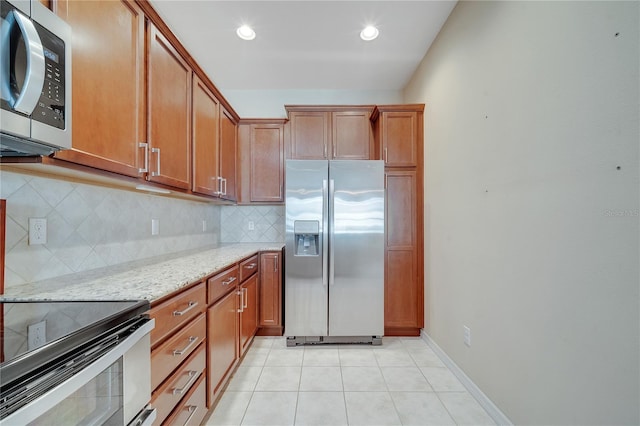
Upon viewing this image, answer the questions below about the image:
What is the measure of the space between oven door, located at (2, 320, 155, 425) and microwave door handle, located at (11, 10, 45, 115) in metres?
0.74

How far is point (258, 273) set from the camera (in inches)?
104

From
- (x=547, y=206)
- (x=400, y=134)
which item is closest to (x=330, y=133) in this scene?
(x=400, y=134)

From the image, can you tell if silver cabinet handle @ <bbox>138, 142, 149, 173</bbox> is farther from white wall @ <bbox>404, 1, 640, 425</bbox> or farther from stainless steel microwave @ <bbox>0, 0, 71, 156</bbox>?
white wall @ <bbox>404, 1, 640, 425</bbox>

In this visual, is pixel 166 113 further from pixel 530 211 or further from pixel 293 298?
pixel 530 211

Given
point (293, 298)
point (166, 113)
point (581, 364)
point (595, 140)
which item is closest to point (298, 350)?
point (293, 298)

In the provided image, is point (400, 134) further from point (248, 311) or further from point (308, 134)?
point (248, 311)

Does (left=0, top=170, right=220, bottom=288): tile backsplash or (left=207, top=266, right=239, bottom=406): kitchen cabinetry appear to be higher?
(left=0, top=170, right=220, bottom=288): tile backsplash

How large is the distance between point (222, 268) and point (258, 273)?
3.19 ft

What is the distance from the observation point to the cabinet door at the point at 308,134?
299 centimetres

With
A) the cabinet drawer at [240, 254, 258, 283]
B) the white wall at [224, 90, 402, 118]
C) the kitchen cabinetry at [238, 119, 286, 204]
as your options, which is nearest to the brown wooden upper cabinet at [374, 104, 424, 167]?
the white wall at [224, 90, 402, 118]

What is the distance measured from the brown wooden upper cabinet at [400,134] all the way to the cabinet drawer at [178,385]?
7.47 feet

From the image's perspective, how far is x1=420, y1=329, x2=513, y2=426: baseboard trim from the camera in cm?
152

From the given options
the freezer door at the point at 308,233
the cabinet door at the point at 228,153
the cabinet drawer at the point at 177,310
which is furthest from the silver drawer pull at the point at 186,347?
the cabinet door at the point at 228,153

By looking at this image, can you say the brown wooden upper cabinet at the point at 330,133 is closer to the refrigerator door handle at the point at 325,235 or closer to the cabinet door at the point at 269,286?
the refrigerator door handle at the point at 325,235
